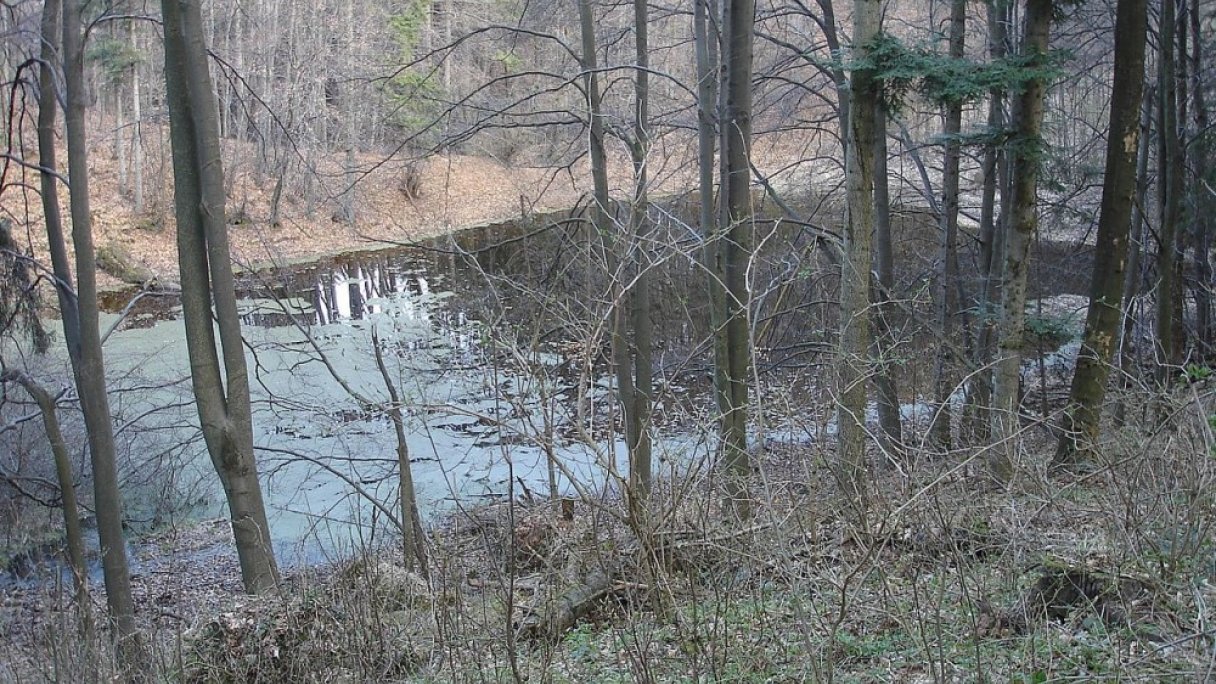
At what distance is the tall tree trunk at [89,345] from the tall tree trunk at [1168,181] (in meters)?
11.3

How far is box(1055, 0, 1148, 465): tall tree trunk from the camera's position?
27.7 feet

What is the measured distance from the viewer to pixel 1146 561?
4582mm

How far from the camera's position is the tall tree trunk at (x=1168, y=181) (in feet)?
39.4

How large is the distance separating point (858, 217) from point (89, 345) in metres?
6.57

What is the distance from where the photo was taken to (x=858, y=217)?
7.63 metres

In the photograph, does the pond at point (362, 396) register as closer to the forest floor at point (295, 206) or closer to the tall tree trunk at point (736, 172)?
the tall tree trunk at point (736, 172)

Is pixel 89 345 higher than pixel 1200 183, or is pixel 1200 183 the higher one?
pixel 1200 183

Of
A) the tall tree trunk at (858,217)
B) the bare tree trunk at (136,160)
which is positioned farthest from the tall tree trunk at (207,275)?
the bare tree trunk at (136,160)

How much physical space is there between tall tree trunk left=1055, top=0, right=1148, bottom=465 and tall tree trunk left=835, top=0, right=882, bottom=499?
207 centimetres

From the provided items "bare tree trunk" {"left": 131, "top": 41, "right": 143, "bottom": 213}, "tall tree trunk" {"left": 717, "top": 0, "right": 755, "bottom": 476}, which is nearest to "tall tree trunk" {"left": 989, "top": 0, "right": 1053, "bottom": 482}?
"tall tree trunk" {"left": 717, "top": 0, "right": 755, "bottom": 476}

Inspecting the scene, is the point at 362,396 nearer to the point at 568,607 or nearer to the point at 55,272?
the point at 55,272

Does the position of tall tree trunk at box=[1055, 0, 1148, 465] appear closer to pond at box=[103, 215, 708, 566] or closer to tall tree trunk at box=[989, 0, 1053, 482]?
tall tree trunk at box=[989, 0, 1053, 482]

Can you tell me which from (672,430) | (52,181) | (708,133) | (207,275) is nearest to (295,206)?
(672,430)

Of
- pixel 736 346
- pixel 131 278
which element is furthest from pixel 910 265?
pixel 131 278
